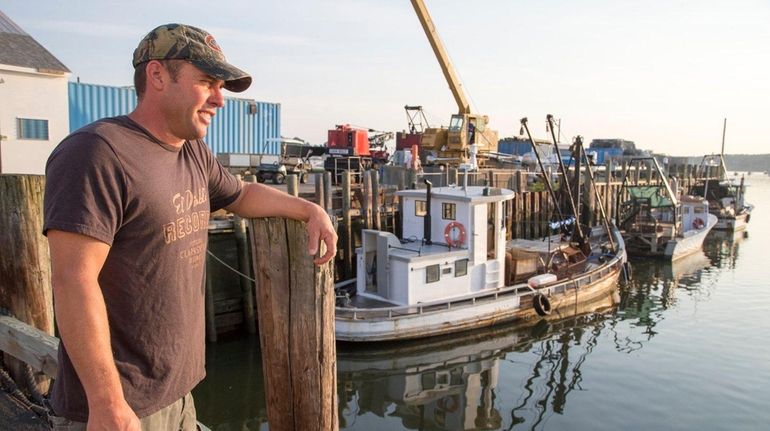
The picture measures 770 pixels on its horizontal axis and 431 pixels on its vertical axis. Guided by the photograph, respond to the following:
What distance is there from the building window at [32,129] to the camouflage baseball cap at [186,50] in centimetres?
1932

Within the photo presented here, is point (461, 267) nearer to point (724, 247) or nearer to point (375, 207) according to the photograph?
point (375, 207)

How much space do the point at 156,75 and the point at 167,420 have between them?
4.44ft

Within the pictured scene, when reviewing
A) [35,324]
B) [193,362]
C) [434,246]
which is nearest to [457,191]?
[434,246]

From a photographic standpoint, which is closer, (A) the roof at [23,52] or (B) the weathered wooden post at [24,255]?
(B) the weathered wooden post at [24,255]

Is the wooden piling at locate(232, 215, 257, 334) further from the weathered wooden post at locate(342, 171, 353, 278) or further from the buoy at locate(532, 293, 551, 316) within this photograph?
the buoy at locate(532, 293, 551, 316)

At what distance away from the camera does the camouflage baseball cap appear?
6.31 ft

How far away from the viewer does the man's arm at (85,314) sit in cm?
162

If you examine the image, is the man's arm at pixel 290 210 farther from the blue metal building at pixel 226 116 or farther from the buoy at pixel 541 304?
the blue metal building at pixel 226 116

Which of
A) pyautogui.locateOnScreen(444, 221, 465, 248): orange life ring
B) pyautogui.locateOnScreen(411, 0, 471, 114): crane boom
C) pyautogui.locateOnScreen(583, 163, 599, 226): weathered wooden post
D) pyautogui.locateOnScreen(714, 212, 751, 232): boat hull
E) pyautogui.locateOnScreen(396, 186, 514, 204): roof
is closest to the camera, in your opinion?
Result: pyautogui.locateOnScreen(396, 186, 514, 204): roof

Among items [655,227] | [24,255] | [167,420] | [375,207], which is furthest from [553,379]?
[655,227]

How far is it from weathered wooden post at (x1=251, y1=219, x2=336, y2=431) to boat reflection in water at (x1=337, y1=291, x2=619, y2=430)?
25.3 feet

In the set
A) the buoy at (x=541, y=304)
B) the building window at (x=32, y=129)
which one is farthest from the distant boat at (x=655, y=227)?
the building window at (x=32, y=129)

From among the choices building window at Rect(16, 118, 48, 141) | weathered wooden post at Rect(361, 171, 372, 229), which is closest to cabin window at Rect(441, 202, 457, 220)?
weathered wooden post at Rect(361, 171, 372, 229)

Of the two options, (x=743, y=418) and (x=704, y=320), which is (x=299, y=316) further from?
(x=704, y=320)
